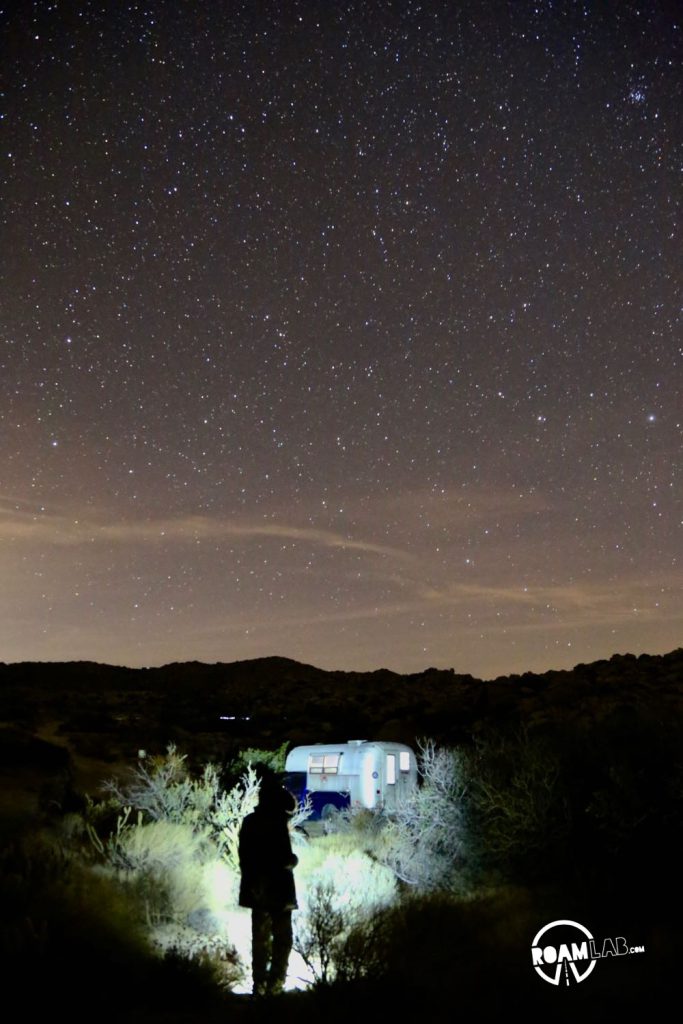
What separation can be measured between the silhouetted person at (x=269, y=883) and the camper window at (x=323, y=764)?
11746mm

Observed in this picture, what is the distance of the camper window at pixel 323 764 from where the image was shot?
19.4m

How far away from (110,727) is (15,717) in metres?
4.34

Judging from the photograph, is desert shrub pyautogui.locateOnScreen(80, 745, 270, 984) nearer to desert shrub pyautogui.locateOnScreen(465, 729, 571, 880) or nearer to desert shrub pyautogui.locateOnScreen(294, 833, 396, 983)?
desert shrub pyautogui.locateOnScreen(294, 833, 396, 983)

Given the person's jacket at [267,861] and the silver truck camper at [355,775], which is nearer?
the person's jacket at [267,861]

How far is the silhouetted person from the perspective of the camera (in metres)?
7.25

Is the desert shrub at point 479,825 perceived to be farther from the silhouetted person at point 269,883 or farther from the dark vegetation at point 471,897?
the silhouetted person at point 269,883

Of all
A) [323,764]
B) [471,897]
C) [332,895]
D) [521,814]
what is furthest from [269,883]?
[323,764]

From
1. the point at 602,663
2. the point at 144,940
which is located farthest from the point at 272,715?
the point at 144,940

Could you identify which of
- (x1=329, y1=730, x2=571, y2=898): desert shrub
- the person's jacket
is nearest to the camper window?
(x1=329, y1=730, x2=571, y2=898): desert shrub

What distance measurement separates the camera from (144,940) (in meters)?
8.49

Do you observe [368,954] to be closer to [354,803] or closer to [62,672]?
[354,803]

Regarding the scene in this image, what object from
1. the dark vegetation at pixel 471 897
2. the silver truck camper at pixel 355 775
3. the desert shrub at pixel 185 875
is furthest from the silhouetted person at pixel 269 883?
the silver truck camper at pixel 355 775

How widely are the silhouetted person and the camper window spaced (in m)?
11.7

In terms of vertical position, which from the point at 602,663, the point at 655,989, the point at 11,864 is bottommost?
the point at 655,989
